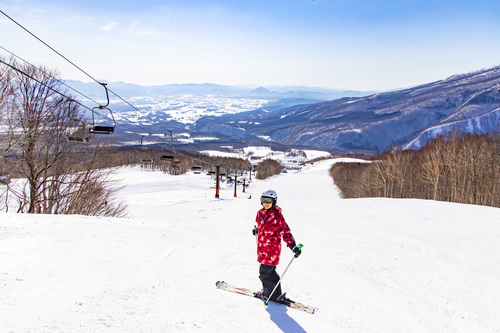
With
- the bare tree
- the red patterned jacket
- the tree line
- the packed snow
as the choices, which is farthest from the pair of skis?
the tree line

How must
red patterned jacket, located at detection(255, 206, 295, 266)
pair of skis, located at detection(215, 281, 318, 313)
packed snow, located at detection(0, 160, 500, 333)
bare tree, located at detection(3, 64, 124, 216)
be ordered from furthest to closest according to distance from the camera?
bare tree, located at detection(3, 64, 124, 216) < red patterned jacket, located at detection(255, 206, 295, 266) < pair of skis, located at detection(215, 281, 318, 313) < packed snow, located at detection(0, 160, 500, 333)

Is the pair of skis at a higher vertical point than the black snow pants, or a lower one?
lower

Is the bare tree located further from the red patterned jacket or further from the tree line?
the tree line

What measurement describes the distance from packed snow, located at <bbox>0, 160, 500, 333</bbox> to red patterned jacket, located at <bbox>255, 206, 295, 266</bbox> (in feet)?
2.67

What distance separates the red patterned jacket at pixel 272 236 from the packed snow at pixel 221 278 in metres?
0.81

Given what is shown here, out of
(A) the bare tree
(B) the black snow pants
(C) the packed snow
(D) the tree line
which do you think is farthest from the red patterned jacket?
(D) the tree line

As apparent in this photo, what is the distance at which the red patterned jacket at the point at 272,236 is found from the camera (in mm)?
5574

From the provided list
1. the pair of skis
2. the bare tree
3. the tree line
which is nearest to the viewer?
the pair of skis

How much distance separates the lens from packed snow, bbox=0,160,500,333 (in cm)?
442

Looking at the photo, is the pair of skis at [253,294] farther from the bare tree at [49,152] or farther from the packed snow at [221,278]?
the bare tree at [49,152]

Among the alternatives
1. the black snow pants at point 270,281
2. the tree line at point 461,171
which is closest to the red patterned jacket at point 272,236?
the black snow pants at point 270,281

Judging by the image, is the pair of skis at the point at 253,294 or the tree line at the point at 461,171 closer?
the pair of skis at the point at 253,294

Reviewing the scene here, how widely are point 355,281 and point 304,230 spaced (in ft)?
20.3

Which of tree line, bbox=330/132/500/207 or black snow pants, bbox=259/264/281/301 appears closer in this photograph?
black snow pants, bbox=259/264/281/301
